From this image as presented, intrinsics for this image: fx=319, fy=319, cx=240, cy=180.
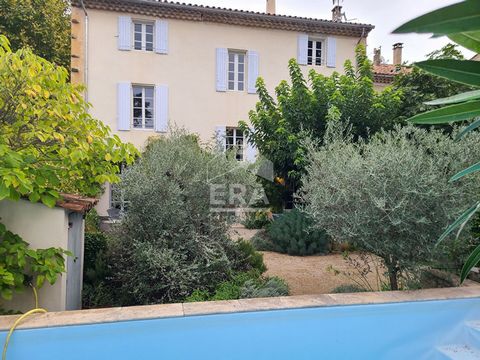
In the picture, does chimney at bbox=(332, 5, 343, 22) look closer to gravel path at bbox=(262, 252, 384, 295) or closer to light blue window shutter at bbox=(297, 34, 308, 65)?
light blue window shutter at bbox=(297, 34, 308, 65)

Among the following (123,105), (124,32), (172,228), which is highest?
(124,32)

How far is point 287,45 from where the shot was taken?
1345cm

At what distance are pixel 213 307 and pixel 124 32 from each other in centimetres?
1170

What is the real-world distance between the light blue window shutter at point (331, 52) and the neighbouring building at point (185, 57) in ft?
0.14

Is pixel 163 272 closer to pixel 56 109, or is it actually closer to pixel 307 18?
pixel 56 109

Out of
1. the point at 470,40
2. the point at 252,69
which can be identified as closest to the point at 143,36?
the point at 252,69

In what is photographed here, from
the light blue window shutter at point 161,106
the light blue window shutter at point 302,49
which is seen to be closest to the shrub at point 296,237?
the light blue window shutter at point 161,106

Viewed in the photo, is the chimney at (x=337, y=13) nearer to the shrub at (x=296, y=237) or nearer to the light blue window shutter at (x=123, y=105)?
the light blue window shutter at (x=123, y=105)

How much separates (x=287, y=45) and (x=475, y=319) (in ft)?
40.6

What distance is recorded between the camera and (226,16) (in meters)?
12.6

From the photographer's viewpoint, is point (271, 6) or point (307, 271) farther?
point (271, 6)

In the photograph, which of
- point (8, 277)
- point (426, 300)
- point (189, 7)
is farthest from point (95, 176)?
point (189, 7)

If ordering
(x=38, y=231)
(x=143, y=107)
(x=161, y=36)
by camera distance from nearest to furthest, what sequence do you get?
(x=38, y=231), (x=161, y=36), (x=143, y=107)

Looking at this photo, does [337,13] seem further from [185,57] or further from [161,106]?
[161,106]
